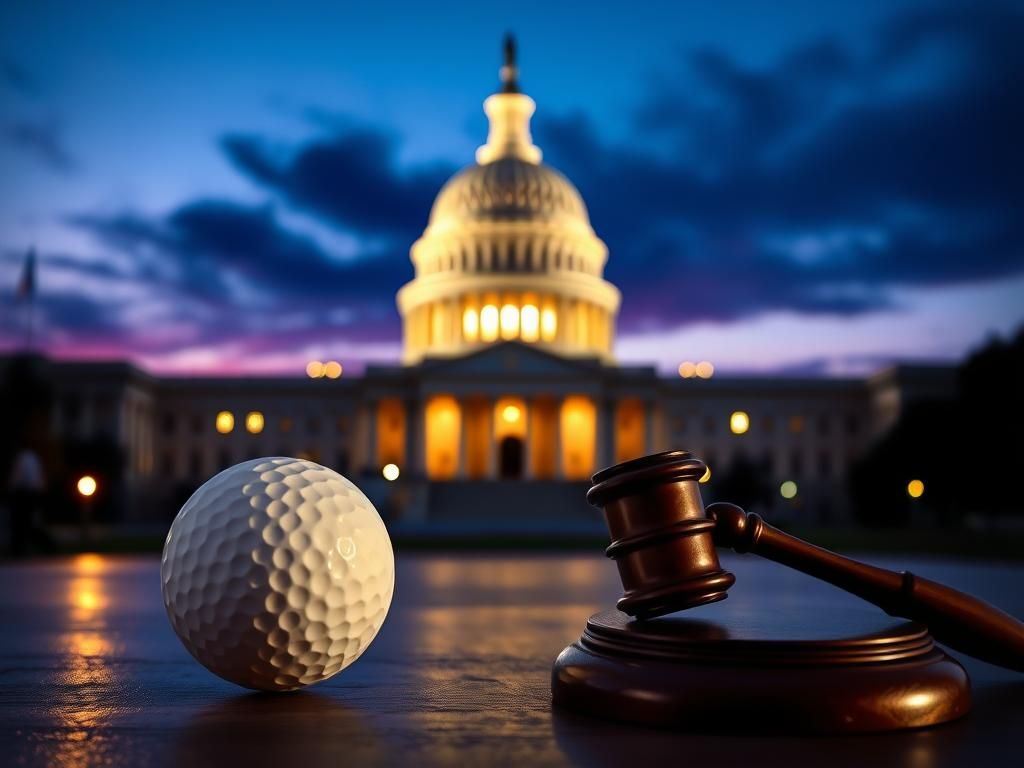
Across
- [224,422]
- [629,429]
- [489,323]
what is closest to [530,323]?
[489,323]

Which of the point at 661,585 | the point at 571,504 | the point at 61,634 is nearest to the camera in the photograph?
the point at 661,585

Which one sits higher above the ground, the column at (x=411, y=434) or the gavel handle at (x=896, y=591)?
the column at (x=411, y=434)

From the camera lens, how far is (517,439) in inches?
3506

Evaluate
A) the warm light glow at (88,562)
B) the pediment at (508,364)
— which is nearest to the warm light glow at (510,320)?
the pediment at (508,364)

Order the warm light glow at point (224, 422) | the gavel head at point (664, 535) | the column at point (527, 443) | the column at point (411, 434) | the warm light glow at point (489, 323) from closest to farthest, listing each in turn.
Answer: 1. the gavel head at point (664, 535)
2. the column at point (527, 443)
3. the column at point (411, 434)
4. the warm light glow at point (489, 323)
5. the warm light glow at point (224, 422)

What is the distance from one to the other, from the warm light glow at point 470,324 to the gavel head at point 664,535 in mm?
90124

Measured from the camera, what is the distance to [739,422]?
319 feet

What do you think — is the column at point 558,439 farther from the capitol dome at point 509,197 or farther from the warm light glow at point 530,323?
the capitol dome at point 509,197

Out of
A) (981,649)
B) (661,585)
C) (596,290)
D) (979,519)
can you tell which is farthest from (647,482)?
(596,290)

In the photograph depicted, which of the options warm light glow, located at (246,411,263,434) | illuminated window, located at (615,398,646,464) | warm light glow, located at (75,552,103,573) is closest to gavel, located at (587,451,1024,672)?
warm light glow, located at (75,552,103,573)

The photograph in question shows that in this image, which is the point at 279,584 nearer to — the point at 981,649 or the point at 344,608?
the point at 344,608

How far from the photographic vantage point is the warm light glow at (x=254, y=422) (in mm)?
98562

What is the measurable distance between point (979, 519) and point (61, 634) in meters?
72.8

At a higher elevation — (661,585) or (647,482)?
(647,482)
